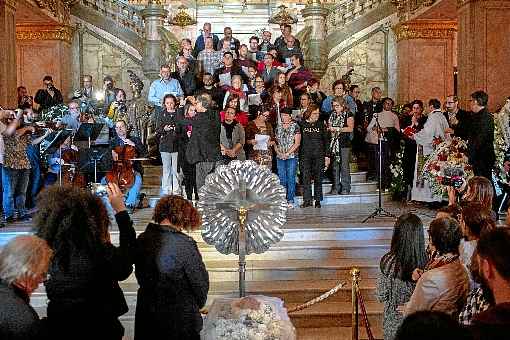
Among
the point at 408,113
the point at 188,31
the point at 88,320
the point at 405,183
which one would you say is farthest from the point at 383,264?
the point at 188,31

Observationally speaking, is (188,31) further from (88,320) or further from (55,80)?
(88,320)

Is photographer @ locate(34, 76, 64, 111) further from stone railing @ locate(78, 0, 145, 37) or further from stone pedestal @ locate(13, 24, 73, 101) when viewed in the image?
stone railing @ locate(78, 0, 145, 37)

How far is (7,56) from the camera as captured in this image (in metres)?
12.7

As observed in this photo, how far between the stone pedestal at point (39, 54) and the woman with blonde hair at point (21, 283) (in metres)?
14.7

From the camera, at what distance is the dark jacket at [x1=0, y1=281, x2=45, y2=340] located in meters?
3.36

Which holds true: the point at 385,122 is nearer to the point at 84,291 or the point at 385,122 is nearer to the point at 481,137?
the point at 481,137

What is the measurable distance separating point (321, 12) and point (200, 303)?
1541 centimetres

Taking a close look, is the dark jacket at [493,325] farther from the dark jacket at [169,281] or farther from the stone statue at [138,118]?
the stone statue at [138,118]

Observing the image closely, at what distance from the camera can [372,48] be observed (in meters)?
19.5

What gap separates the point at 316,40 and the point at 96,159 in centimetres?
951

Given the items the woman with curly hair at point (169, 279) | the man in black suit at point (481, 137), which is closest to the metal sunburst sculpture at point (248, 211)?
the woman with curly hair at point (169, 279)

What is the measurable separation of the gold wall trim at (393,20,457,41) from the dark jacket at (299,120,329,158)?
760 centimetres

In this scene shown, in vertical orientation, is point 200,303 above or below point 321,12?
below

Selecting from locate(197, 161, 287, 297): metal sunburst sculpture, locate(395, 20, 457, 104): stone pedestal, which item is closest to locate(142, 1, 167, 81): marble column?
locate(395, 20, 457, 104): stone pedestal
